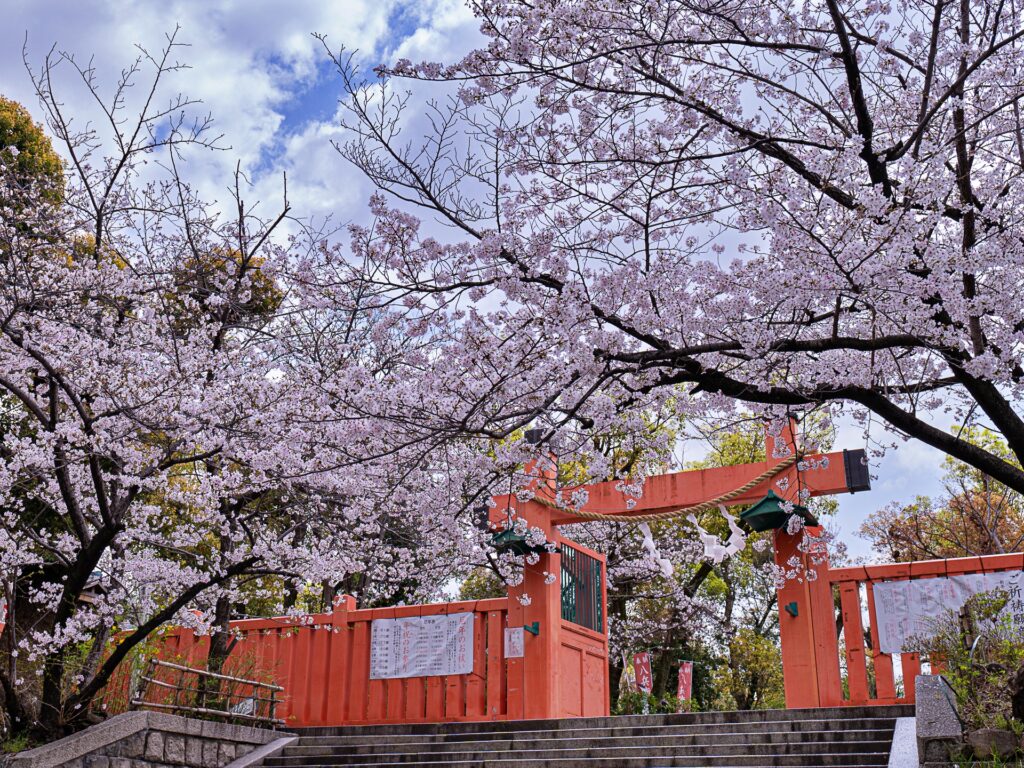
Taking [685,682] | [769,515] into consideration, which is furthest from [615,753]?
Answer: [685,682]

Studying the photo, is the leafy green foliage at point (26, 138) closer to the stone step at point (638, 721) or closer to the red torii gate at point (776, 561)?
the red torii gate at point (776, 561)

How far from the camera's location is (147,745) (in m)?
7.49

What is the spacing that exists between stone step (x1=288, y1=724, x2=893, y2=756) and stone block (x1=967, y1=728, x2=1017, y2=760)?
1609 mm

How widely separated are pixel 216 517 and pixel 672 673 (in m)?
12.5

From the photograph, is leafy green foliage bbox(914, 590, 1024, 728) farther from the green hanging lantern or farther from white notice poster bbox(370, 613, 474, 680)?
white notice poster bbox(370, 613, 474, 680)

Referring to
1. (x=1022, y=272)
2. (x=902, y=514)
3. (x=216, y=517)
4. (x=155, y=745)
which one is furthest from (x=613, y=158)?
(x=902, y=514)

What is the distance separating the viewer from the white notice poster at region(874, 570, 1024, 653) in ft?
27.6

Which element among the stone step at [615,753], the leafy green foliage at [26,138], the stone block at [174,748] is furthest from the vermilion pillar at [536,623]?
the leafy green foliage at [26,138]

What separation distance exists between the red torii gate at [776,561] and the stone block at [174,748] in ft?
11.6

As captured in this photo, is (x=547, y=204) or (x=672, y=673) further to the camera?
(x=672, y=673)

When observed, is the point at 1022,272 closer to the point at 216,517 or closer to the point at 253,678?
the point at 216,517

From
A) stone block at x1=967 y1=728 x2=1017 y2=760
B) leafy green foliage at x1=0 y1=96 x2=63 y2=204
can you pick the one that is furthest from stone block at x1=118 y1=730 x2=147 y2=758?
leafy green foliage at x1=0 y1=96 x2=63 y2=204

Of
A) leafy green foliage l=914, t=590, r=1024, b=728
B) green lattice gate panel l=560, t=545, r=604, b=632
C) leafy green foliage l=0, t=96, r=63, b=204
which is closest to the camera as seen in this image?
leafy green foliage l=914, t=590, r=1024, b=728

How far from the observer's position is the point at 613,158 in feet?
18.6
